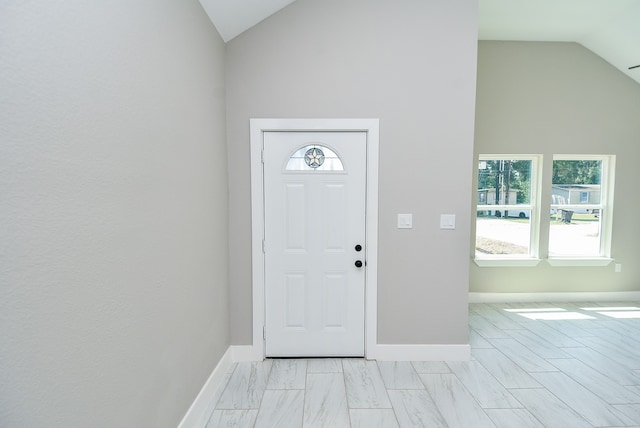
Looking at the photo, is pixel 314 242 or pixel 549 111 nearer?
pixel 314 242

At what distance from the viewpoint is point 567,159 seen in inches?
178

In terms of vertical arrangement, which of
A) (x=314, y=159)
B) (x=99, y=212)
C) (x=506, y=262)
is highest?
(x=314, y=159)

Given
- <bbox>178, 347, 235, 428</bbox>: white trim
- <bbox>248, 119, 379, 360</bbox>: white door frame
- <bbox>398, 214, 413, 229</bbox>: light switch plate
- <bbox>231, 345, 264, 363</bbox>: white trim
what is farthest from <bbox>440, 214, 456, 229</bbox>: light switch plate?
<bbox>178, 347, 235, 428</bbox>: white trim

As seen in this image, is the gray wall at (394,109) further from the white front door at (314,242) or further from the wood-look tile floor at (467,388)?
the wood-look tile floor at (467,388)

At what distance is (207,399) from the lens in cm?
230

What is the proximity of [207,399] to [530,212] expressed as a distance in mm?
4498

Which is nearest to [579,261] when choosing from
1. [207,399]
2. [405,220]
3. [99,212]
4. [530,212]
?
[530,212]

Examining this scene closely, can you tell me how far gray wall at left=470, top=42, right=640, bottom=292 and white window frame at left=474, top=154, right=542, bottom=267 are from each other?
0.08 meters

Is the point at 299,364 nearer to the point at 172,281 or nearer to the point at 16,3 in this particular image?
the point at 172,281

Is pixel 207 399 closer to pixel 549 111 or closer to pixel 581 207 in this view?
pixel 549 111

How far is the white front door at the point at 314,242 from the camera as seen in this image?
9.57ft

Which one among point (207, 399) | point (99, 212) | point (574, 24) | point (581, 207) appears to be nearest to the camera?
point (99, 212)

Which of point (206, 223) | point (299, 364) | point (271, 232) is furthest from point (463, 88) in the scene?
point (299, 364)

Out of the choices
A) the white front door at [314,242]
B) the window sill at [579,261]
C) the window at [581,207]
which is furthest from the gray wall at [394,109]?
the window at [581,207]
